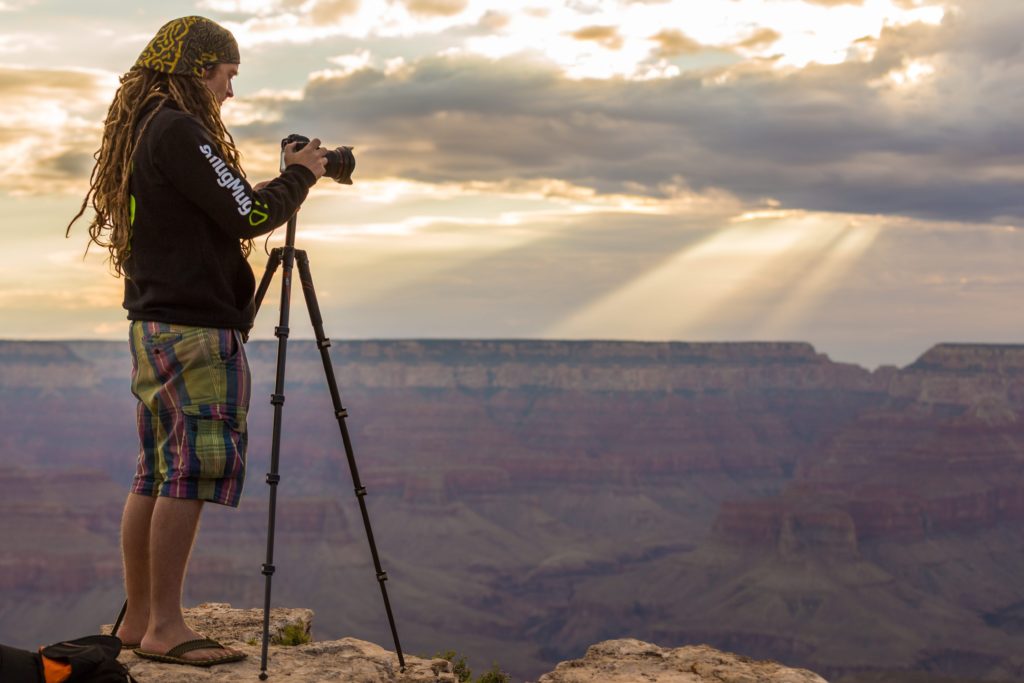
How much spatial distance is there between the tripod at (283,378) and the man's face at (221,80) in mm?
700

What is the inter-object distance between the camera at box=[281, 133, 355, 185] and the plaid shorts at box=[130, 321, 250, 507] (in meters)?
1.05

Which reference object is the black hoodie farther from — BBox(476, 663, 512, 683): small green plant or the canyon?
the canyon

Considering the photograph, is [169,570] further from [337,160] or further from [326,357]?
[337,160]

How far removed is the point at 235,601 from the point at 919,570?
2568 inches

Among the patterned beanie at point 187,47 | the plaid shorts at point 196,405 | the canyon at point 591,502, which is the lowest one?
the canyon at point 591,502

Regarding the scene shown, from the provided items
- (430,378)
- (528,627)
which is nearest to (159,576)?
(528,627)

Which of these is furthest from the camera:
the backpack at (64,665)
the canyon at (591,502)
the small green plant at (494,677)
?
the canyon at (591,502)

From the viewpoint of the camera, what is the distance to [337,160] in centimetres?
610

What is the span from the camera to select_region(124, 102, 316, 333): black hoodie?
17.7ft

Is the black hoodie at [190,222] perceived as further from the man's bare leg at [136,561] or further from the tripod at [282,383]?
the man's bare leg at [136,561]

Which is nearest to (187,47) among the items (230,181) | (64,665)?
(230,181)

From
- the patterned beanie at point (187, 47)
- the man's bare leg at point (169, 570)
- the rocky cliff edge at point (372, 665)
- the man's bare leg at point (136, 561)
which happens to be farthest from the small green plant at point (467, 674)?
the patterned beanie at point (187, 47)

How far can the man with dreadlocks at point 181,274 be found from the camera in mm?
5457

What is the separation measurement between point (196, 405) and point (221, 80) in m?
1.59
